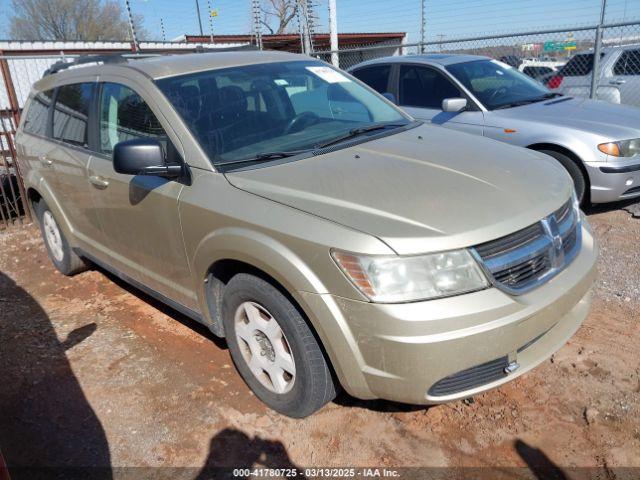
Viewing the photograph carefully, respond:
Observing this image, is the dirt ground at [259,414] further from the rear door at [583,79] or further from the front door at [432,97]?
the rear door at [583,79]

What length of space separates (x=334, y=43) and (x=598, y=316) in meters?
9.56

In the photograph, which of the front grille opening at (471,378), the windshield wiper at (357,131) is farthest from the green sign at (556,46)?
the front grille opening at (471,378)

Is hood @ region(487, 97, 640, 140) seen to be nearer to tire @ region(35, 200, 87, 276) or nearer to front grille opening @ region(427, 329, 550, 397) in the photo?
front grille opening @ region(427, 329, 550, 397)

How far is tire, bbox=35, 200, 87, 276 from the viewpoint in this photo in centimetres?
486

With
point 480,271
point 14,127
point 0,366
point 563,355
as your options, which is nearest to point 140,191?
point 0,366

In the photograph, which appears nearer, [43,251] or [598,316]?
[598,316]

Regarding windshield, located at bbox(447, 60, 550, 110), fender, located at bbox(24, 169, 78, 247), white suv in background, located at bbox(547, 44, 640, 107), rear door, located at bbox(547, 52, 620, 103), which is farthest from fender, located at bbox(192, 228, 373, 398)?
white suv in background, located at bbox(547, 44, 640, 107)

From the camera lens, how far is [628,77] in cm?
915

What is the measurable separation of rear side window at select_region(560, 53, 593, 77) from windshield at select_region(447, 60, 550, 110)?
4.09 metres

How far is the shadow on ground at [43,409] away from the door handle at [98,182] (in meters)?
1.15

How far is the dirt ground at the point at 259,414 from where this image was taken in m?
2.53

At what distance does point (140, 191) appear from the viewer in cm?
317

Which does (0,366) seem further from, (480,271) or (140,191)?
(480,271)

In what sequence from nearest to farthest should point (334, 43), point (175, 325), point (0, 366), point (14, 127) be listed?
point (0, 366) < point (175, 325) < point (14, 127) < point (334, 43)
